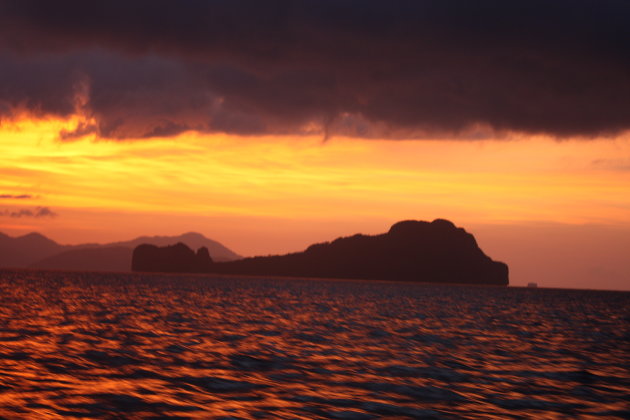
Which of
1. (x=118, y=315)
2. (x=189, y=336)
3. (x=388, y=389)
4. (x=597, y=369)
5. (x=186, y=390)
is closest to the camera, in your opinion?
(x=186, y=390)

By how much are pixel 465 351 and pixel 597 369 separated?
24.3 ft

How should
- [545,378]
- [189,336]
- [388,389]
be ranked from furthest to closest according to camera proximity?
[189,336]
[545,378]
[388,389]

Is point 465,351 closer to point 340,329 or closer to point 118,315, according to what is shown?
point 340,329

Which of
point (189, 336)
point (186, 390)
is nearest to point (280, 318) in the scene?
point (189, 336)

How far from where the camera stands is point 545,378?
2819 centimetres

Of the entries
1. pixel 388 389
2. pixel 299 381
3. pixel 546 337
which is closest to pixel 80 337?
pixel 299 381

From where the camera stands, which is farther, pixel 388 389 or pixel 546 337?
pixel 546 337

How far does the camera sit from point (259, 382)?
82.1 ft

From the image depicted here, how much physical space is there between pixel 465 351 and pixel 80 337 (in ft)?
71.6

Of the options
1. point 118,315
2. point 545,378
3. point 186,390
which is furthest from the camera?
point 118,315

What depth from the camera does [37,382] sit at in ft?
75.5

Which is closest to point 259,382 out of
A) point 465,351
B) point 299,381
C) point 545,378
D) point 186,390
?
point 299,381

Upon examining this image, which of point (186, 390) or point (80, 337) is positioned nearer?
point (186, 390)

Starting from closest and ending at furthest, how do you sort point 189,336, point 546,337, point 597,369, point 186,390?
point 186,390, point 597,369, point 189,336, point 546,337
